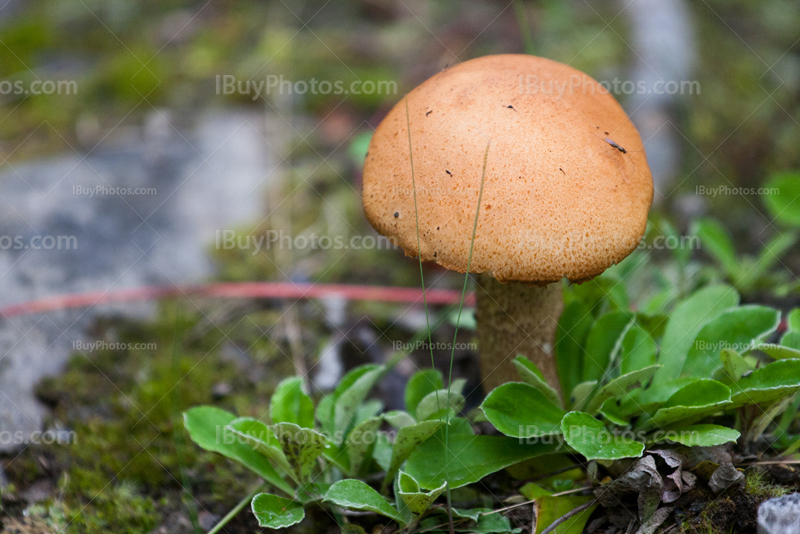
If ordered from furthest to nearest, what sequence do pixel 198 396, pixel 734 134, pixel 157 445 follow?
1. pixel 734 134
2. pixel 198 396
3. pixel 157 445

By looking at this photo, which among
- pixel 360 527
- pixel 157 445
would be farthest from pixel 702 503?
pixel 157 445

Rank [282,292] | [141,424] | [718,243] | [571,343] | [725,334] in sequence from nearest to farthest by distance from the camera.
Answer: [725,334]
[571,343]
[141,424]
[718,243]
[282,292]

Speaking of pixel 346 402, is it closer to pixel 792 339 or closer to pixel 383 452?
pixel 383 452

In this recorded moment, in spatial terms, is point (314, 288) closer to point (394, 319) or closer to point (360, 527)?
point (394, 319)

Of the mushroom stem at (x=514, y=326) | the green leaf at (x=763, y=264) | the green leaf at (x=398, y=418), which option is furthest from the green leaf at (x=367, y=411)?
the green leaf at (x=763, y=264)

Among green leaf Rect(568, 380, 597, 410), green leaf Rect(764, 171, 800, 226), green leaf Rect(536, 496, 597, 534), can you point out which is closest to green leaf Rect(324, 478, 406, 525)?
green leaf Rect(536, 496, 597, 534)

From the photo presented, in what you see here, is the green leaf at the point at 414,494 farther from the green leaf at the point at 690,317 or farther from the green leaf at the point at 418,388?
the green leaf at the point at 690,317

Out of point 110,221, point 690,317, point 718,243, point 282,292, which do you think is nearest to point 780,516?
point 690,317

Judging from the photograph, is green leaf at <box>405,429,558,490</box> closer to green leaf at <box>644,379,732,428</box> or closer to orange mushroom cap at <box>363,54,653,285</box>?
green leaf at <box>644,379,732,428</box>
